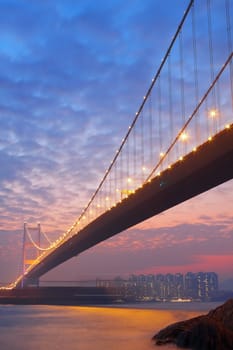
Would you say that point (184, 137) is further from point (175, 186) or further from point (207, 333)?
point (207, 333)

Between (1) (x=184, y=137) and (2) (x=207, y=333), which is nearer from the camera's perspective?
(2) (x=207, y=333)

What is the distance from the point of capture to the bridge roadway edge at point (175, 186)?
68.6ft

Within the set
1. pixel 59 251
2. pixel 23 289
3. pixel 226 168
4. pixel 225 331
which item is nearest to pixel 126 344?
pixel 225 331

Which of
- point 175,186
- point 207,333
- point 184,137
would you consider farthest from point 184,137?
point 207,333

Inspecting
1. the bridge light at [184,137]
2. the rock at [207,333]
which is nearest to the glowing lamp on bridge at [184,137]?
the bridge light at [184,137]

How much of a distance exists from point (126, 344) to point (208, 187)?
8.78 metres

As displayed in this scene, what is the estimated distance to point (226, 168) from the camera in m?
21.7

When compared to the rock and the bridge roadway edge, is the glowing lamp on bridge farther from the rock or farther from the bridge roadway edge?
the rock

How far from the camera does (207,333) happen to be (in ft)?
47.3

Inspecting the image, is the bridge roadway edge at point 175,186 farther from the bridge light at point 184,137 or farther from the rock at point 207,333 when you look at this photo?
Answer: the rock at point 207,333

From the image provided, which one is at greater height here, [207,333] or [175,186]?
[175,186]

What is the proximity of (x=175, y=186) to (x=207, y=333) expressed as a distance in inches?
460

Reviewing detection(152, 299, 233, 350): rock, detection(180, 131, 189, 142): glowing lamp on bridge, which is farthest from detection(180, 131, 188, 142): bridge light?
detection(152, 299, 233, 350): rock

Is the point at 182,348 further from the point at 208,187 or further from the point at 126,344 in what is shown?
the point at 208,187
